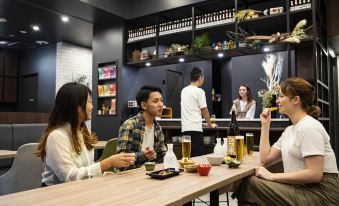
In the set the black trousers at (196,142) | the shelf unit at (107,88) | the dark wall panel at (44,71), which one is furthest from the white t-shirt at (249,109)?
the dark wall panel at (44,71)

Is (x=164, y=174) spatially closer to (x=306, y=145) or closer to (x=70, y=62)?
(x=306, y=145)

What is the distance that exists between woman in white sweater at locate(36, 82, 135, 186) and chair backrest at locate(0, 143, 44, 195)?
104cm

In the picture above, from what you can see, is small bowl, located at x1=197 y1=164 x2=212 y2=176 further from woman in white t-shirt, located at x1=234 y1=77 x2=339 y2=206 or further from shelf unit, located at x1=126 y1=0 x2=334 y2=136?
shelf unit, located at x1=126 y1=0 x2=334 y2=136

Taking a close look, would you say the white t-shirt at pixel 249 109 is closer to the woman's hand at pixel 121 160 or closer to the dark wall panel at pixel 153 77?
the dark wall panel at pixel 153 77

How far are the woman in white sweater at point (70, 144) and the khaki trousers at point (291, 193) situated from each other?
2.31 ft

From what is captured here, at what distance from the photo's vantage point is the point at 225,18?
5062mm

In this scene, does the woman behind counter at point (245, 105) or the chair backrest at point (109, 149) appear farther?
the woman behind counter at point (245, 105)

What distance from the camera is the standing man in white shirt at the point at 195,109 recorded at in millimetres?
4004

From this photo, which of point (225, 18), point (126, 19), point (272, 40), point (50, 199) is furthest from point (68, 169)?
point (126, 19)

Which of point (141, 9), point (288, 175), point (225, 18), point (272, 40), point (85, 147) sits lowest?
point (288, 175)

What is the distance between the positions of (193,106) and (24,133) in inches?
96.9

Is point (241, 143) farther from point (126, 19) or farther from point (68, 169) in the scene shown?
point (126, 19)

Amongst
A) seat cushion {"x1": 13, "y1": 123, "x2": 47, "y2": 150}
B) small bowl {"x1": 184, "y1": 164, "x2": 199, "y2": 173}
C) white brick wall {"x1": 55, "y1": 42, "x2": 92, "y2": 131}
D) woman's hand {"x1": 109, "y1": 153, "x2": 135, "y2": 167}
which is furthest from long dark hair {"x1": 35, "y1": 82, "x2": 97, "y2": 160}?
white brick wall {"x1": 55, "y1": 42, "x2": 92, "y2": 131}

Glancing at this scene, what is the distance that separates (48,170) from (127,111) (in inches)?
175
